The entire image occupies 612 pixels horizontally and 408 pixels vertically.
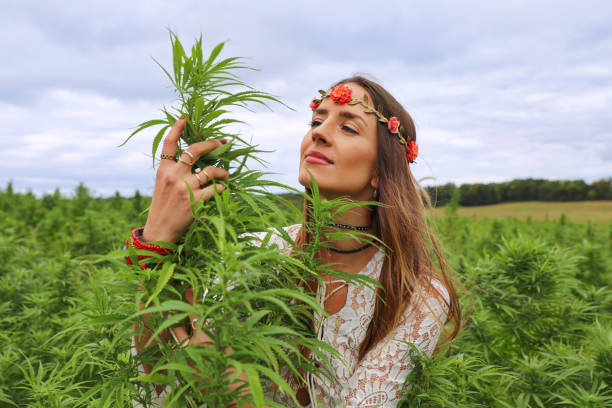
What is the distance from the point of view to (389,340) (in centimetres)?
228

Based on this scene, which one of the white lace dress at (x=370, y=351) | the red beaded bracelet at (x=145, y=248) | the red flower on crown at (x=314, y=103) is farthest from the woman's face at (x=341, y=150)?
the red beaded bracelet at (x=145, y=248)

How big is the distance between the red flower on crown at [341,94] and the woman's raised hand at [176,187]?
1139mm

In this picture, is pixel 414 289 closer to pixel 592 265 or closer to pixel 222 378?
pixel 222 378

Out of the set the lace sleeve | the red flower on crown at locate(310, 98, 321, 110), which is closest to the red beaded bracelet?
the lace sleeve

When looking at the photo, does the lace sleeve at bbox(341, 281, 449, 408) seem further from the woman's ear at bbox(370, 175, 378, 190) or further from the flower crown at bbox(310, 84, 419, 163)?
the flower crown at bbox(310, 84, 419, 163)

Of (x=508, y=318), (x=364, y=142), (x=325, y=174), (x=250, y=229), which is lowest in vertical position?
(x=508, y=318)

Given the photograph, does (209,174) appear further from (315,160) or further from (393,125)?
(393,125)

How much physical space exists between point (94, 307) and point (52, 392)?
878 millimetres

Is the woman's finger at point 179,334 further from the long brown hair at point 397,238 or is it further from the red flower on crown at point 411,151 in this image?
the red flower on crown at point 411,151

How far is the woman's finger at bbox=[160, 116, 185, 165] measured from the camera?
1416 mm

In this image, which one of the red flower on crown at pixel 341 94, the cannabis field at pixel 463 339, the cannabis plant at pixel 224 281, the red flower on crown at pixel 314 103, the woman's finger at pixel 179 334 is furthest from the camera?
the red flower on crown at pixel 314 103

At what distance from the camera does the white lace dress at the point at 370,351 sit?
7.11ft

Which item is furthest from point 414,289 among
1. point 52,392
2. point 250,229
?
point 52,392

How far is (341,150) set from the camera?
223cm
